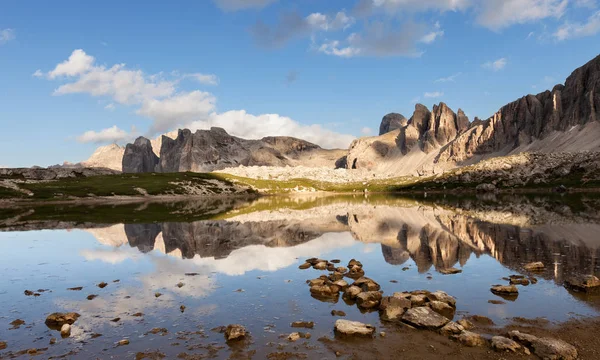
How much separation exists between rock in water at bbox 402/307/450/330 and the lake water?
1.87 meters

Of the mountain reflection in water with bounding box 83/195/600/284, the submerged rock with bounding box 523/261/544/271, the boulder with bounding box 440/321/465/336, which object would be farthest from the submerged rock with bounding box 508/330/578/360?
the submerged rock with bounding box 523/261/544/271

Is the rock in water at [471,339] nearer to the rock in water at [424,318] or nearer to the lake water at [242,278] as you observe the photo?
the rock in water at [424,318]

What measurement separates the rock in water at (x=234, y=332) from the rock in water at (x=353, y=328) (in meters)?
4.77

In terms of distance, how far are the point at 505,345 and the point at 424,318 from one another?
156 inches

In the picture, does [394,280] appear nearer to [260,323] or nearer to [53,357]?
[260,323]

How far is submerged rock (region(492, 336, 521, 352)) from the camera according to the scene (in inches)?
607

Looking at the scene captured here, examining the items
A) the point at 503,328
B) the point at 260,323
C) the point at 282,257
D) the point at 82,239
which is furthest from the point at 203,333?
the point at 82,239

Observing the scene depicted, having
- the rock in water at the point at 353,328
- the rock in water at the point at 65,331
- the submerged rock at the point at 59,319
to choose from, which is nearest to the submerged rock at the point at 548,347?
the rock in water at the point at 353,328

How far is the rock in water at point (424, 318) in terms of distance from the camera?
1811 centimetres

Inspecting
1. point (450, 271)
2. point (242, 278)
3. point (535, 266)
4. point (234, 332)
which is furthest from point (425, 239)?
point (234, 332)

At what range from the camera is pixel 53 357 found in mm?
15953

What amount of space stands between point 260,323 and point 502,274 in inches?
801

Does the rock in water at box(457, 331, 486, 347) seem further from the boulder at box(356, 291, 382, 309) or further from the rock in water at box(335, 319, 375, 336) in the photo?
the boulder at box(356, 291, 382, 309)

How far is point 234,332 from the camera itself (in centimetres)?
1764
